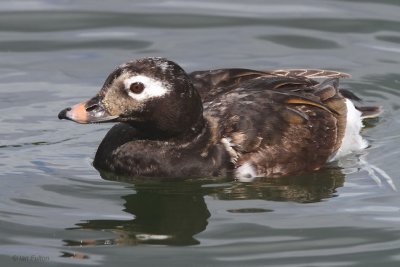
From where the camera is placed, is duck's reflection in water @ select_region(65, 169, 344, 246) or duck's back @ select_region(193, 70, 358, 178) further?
duck's back @ select_region(193, 70, 358, 178)

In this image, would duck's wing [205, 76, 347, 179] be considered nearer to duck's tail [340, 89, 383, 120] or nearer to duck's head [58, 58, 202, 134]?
duck's head [58, 58, 202, 134]

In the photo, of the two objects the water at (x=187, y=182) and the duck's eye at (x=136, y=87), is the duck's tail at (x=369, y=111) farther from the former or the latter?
the duck's eye at (x=136, y=87)

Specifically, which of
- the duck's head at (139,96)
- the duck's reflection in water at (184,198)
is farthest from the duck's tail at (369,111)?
the duck's head at (139,96)

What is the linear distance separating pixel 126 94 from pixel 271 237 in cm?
189

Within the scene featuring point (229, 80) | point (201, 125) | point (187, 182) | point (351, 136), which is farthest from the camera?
point (351, 136)

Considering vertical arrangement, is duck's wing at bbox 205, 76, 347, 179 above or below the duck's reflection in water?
above

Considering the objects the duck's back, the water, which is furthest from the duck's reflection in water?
the duck's back

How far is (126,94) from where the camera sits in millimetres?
10609

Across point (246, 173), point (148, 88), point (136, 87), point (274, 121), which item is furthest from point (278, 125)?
point (136, 87)

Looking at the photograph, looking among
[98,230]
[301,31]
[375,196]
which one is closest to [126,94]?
[98,230]

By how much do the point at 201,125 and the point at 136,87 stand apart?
84cm

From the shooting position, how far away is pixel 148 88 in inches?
419

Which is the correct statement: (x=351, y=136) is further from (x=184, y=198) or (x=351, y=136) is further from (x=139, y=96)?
(x=139, y=96)

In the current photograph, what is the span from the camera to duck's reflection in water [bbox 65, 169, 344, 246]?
9930 millimetres
